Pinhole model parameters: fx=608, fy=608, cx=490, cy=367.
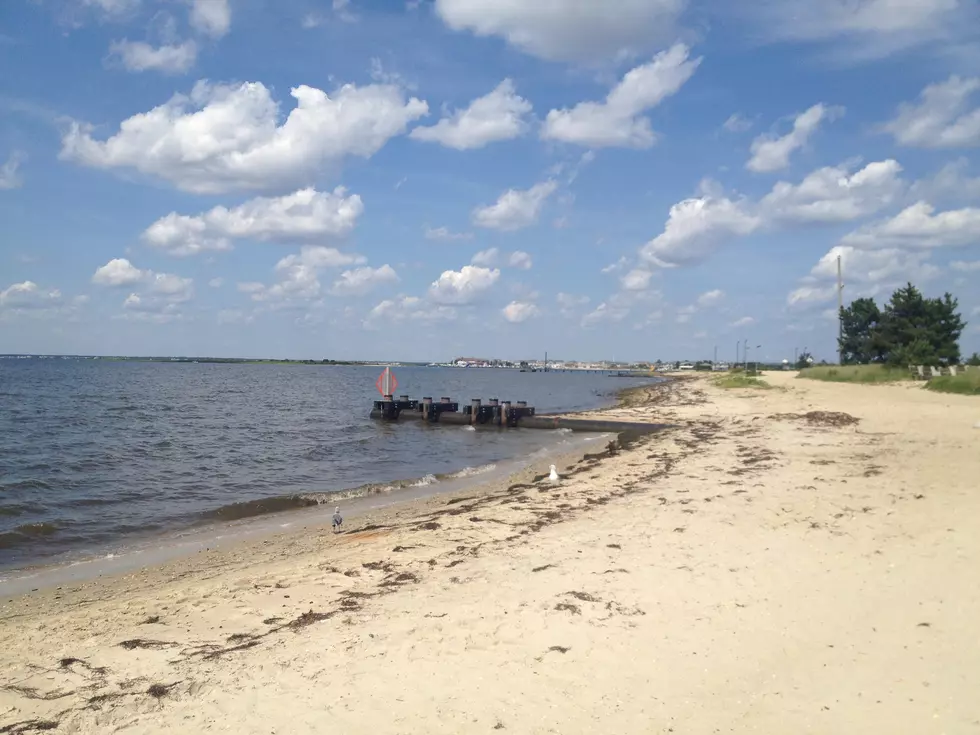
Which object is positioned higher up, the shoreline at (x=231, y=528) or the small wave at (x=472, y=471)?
the small wave at (x=472, y=471)

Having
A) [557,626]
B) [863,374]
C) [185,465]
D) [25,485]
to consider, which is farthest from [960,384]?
[25,485]

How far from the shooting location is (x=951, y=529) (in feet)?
25.8

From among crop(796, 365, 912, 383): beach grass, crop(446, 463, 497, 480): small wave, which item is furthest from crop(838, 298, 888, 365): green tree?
crop(446, 463, 497, 480): small wave

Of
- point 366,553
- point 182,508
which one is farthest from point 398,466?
point 366,553

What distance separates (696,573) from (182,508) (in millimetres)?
11358

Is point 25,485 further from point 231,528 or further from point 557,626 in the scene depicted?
point 557,626

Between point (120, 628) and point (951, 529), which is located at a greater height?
point (951, 529)

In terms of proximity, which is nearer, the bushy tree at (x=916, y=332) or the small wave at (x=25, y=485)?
the small wave at (x=25, y=485)

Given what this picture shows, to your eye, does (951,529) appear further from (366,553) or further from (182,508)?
(182,508)

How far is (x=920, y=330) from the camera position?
43.5m

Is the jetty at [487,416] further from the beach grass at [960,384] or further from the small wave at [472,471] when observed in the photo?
the beach grass at [960,384]

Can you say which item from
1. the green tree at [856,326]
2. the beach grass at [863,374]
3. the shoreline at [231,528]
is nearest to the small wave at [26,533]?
the shoreline at [231,528]

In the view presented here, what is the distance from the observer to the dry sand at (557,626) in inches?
172

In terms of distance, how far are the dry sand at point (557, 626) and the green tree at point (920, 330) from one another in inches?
1487
